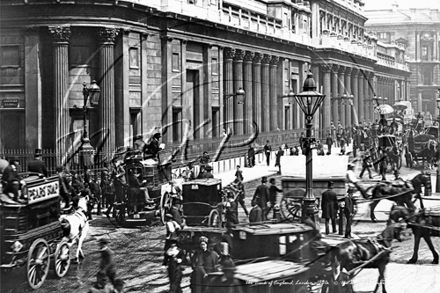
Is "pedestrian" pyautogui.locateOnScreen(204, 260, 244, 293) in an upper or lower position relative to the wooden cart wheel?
lower

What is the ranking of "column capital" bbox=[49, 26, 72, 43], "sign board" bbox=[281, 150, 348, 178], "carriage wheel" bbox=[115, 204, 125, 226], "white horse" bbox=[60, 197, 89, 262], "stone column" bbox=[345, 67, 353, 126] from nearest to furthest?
"white horse" bbox=[60, 197, 89, 262]
"sign board" bbox=[281, 150, 348, 178]
"carriage wheel" bbox=[115, 204, 125, 226]
"column capital" bbox=[49, 26, 72, 43]
"stone column" bbox=[345, 67, 353, 126]

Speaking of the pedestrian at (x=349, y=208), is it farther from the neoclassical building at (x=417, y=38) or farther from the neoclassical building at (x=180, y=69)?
the neoclassical building at (x=180, y=69)

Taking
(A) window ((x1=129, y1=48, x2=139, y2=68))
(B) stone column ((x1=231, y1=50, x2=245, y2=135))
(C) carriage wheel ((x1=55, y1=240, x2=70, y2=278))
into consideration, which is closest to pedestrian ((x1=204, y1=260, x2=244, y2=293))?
(C) carriage wheel ((x1=55, y1=240, x2=70, y2=278))

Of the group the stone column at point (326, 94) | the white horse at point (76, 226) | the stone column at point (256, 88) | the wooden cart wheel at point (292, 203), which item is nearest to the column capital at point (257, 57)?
the stone column at point (256, 88)

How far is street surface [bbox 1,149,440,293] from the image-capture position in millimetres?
13305

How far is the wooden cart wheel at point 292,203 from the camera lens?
17.9 m

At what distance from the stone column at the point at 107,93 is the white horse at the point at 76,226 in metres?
13.7

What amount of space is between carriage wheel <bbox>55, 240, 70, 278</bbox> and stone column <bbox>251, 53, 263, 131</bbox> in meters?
22.6

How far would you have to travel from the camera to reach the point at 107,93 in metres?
30.0

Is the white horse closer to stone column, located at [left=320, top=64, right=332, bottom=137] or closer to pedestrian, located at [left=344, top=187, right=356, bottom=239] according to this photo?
pedestrian, located at [left=344, top=187, right=356, bottom=239]

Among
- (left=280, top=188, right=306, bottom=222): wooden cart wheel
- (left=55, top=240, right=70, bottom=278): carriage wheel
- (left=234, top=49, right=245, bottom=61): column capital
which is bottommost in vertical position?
(left=55, top=240, right=70, bottom=278): carriage wheel

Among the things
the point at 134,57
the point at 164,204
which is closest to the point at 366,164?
the point at 164,204

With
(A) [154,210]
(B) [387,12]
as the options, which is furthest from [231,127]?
(A) [154,210]

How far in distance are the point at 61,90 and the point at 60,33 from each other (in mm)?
2313
